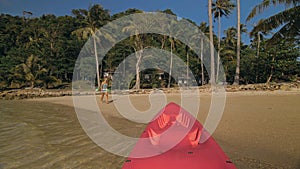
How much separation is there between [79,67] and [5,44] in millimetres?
17867

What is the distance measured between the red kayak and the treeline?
1887 cm

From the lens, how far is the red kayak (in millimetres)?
2807

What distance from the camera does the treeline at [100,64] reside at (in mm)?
23422

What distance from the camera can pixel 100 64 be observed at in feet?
111

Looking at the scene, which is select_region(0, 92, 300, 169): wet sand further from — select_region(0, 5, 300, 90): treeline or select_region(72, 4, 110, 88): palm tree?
select_region(72, 4, 110, 88): palm tree

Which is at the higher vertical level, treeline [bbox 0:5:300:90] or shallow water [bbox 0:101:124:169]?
treeline [bbox 0:5:300:90]

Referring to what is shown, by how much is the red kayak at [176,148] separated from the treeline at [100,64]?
1887 centimetres

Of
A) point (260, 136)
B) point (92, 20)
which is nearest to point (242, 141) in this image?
point (260, 136)

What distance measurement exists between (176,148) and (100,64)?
104 ft

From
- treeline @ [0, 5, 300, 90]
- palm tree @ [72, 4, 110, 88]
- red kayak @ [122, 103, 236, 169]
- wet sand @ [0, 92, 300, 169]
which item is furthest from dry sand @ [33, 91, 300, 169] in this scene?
palm tree @ [72, 4, 110, 88]

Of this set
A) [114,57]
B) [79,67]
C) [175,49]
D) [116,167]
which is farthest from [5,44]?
[116,167]

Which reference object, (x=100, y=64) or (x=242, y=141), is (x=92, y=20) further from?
(x=242, y=141)

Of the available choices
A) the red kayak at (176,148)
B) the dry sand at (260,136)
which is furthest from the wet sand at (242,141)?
the red kayak at (176,148)

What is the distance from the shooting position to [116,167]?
4125 mm
